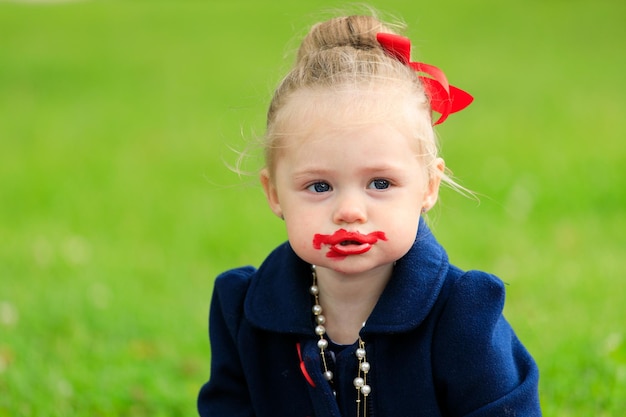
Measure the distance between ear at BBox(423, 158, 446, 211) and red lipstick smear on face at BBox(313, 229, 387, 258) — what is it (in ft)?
0.80

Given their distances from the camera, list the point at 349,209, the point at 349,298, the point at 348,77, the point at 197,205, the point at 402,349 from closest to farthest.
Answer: the point at 349,209
the point at 348,77
the point at 402,349
the point at 349,298
the point at 197,205

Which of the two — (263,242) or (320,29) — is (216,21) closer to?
(263,242)

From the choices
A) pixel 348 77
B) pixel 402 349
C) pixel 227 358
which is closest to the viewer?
pixel 348 77

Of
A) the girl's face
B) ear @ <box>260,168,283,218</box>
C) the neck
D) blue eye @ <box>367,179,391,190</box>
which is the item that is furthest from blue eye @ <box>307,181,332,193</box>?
the neck

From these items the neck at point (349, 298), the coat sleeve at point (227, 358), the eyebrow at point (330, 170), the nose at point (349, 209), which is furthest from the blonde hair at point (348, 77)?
the coat sleeve at point (227, 358)

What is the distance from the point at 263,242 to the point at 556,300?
1953mm

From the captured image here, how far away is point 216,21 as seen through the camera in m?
15.1

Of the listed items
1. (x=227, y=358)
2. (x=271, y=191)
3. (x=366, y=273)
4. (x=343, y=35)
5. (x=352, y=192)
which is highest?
(x=343, y=35)

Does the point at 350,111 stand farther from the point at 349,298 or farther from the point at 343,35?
the point at 349,298

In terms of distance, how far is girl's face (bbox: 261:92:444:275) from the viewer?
225cm

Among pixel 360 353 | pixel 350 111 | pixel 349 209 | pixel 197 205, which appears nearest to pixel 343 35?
pixel 350 111

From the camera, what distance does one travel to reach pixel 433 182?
8.08ft

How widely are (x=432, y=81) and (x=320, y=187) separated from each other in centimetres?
47

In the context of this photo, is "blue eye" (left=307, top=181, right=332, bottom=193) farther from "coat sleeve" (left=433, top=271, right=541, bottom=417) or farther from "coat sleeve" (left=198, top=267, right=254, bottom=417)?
"coat sleeve" (left=198, top=267, right=254, bottom=417)
